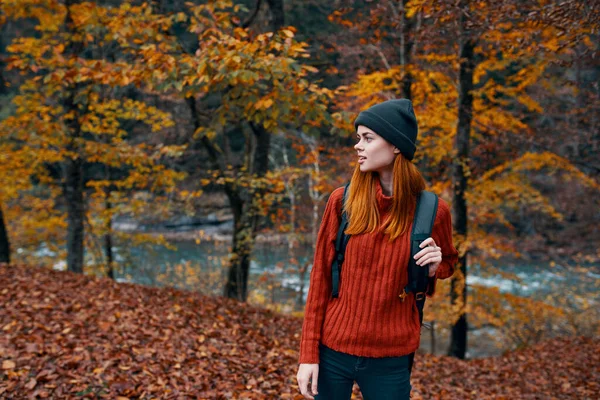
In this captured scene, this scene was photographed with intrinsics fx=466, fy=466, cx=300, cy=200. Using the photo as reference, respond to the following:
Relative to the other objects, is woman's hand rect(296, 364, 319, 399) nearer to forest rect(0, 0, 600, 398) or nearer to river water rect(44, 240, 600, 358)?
forest rect(0, 0, 600, 398)

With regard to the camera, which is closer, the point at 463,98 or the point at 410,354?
the point at 410,354

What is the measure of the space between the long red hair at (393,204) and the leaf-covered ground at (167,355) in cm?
288

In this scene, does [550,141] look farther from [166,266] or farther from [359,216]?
[166,266]

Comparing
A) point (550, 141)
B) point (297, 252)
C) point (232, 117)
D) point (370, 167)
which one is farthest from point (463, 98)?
point (297, 252)

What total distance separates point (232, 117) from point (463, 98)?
15.1ft

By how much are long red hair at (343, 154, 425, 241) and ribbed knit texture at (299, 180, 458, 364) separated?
3 cm

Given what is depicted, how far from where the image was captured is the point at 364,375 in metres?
2.00

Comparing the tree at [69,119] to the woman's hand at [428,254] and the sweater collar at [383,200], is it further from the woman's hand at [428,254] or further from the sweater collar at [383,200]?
the woman's hand at [428,254]

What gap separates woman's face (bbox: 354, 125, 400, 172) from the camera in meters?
2.01

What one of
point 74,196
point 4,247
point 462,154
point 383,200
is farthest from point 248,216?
point 383,200

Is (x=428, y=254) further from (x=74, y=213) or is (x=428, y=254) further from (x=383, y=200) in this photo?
(x=74, y=213)

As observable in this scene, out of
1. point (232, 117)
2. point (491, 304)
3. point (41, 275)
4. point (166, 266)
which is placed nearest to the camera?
point (232, 117)

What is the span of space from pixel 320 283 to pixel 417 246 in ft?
1.49

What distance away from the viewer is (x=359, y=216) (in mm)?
1979
